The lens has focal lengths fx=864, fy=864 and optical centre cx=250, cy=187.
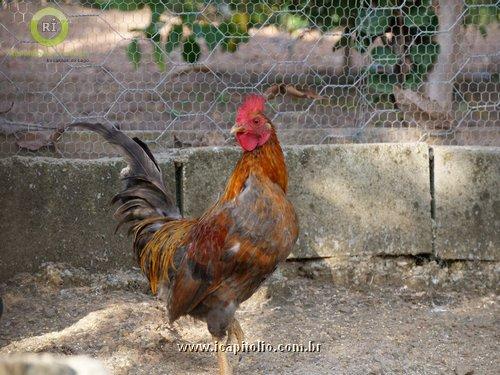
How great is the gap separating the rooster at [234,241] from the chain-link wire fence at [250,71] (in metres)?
1.04

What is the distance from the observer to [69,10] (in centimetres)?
530

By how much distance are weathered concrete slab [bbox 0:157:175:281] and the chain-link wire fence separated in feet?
0.67

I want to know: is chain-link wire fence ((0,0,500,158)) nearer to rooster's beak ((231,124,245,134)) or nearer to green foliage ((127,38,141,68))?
green foliage ((127,38,141,68))

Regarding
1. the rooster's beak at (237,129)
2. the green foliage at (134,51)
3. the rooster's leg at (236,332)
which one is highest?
the green foliage at (134,51)

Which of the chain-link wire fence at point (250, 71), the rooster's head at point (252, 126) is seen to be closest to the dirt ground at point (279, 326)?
the chain-link wire fence at point (250, 71)

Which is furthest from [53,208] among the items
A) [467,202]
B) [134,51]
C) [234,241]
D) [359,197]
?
[467,202]

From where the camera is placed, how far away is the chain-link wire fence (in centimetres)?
530

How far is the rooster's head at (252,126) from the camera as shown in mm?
4051

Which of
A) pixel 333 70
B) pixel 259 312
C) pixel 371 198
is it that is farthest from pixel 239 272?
pixel 333 70

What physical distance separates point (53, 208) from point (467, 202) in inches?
100

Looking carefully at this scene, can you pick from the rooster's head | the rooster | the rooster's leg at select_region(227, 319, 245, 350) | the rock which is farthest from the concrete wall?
the rock

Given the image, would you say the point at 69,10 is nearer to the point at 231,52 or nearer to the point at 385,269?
the point at 231,52

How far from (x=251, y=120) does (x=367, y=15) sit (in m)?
1.67

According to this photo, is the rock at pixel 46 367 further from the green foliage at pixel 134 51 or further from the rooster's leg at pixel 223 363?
the green foliage at pixel 134 51
